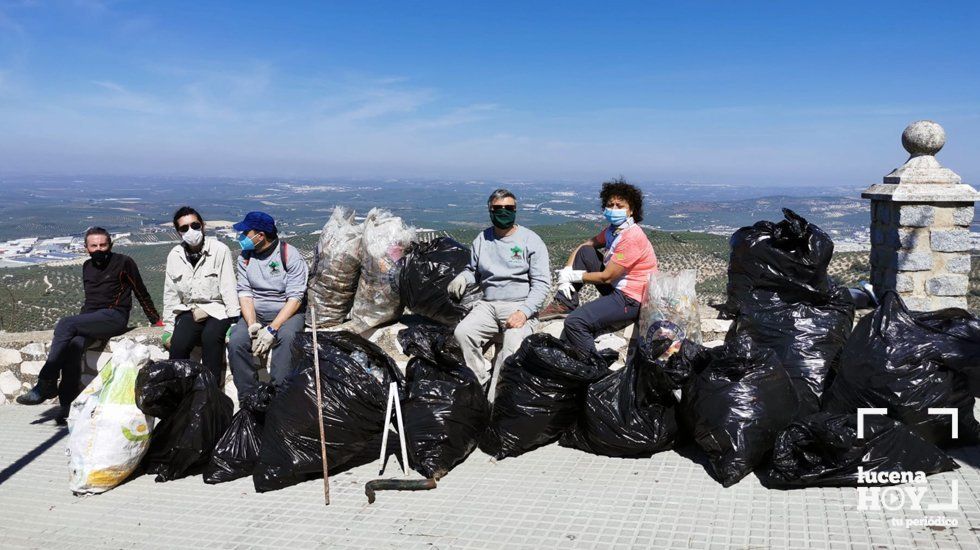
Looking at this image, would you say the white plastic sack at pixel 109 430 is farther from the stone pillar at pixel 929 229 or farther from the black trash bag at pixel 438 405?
the stone pillar at pixel 929 229

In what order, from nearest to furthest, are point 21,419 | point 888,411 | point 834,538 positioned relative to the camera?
1. point 834,538
2. point 888,411
3. point 21,419

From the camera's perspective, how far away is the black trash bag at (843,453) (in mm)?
2865

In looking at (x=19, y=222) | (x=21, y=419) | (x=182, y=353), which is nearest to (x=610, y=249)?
(x=182, y=353)

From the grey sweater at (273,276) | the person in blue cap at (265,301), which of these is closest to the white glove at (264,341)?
the person in blue cap at (265,301)

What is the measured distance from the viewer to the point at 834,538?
2.47 metres

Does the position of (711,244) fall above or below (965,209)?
below

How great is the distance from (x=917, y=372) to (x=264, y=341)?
3698mm

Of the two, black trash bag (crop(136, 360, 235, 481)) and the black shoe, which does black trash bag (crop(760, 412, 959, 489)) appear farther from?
the black shoe

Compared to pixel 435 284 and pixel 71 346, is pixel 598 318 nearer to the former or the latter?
pixel 435 284

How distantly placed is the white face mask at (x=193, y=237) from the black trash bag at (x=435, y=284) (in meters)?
1.39

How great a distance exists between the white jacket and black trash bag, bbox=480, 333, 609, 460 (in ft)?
6.71

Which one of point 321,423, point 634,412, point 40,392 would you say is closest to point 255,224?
point 321,423

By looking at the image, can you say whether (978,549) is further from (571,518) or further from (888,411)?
(571,518)

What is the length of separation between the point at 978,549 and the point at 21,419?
5.73 metres
